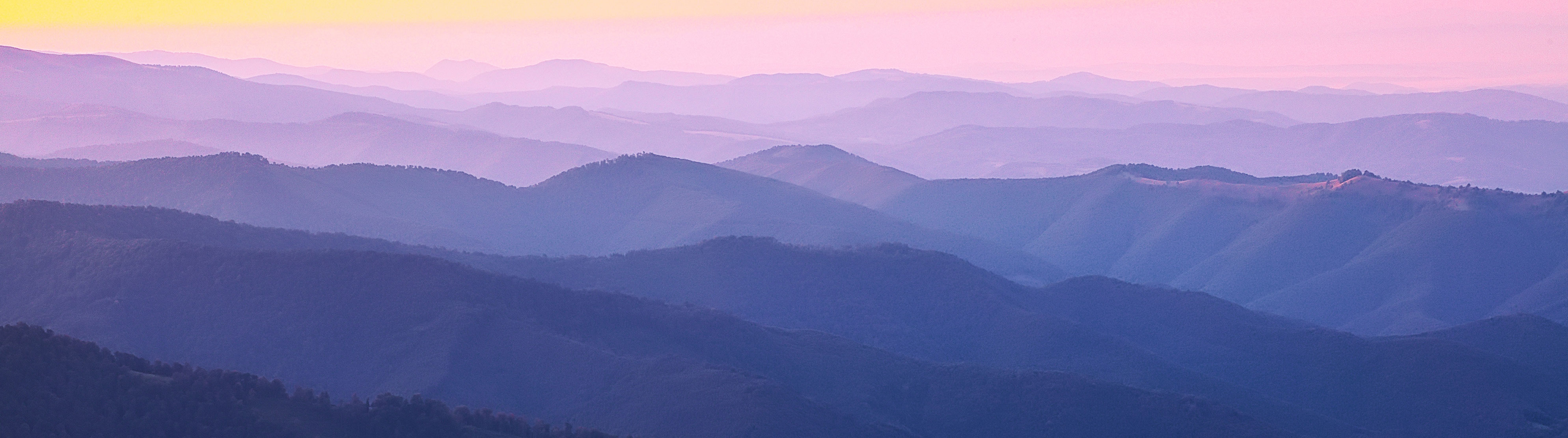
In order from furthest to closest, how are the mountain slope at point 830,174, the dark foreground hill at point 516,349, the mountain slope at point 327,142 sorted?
the mountain slope at point 327,142 < the mountain slope at point 830,174 < the dark foreground hill at point 516,349

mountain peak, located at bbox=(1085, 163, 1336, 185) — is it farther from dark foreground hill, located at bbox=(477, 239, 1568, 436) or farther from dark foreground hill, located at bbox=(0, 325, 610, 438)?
dark foreground hill, located at bbox=(0, 325, 610, 438)

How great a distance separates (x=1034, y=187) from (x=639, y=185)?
130 ft

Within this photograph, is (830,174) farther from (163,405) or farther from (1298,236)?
(163,405)

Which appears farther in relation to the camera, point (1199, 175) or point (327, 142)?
point (327, 142)

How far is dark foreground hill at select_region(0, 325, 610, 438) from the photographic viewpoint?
26.5m

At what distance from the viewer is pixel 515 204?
9694 centimetres

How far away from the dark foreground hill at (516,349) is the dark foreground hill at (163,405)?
28.1 feet

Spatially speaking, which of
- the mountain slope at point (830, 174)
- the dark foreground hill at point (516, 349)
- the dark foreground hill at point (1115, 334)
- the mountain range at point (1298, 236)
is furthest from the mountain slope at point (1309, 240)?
the dark foreground hill at point (516, 349)

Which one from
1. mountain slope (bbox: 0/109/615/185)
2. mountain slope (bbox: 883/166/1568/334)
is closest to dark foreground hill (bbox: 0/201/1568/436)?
mountain slope (bbox: 883/166/1568/334)

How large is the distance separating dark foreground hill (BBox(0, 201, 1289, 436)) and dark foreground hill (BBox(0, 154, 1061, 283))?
30.9 metres

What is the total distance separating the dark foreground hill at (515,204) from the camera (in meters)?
79.1

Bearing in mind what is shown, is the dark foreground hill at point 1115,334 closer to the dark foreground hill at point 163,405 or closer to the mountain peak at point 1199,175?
the dark foreground hill at point 163,405

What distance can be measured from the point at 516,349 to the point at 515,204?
5636cm

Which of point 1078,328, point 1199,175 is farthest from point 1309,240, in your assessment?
point 1078,328
